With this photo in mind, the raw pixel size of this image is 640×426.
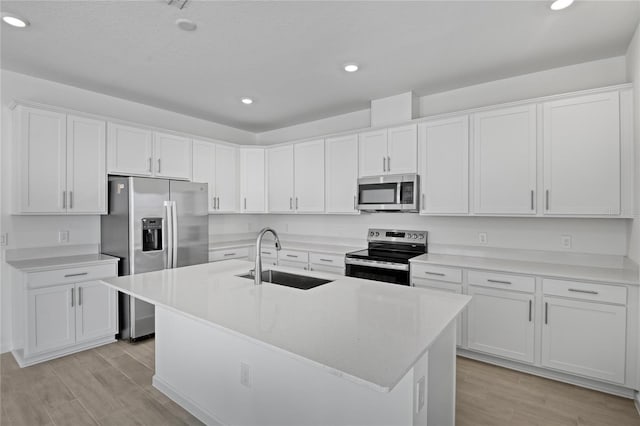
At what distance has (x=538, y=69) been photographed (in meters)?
3.12

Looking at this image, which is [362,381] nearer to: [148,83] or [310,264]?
[310,264]

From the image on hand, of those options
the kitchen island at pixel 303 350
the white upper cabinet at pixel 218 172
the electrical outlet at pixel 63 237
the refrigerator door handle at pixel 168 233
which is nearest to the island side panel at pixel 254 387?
the kitchen island at pixel 303 350

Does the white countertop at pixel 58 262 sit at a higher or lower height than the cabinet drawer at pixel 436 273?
higher

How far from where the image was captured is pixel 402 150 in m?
3.68

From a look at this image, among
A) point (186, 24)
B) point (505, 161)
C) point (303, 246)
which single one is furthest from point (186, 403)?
point (505, 161)

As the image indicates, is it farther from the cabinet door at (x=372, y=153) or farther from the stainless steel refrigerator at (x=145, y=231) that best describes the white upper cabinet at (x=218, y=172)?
the cabinet door at (x=372, y=153)

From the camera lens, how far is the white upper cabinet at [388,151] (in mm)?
3617

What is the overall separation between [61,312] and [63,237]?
865 millimetres

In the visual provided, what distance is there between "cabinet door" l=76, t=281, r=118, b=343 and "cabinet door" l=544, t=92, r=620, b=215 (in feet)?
14.4

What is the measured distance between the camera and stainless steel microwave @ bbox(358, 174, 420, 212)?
3.57 m

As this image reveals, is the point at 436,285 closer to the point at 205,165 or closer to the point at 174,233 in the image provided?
the point at 174,233

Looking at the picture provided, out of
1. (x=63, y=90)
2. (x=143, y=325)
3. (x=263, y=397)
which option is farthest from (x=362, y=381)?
(x=63, y=90)

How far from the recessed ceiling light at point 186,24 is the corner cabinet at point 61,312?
2.44 metres

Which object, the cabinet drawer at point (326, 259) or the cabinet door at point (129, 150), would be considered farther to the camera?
the cabinet drawer at point (326, 259)
